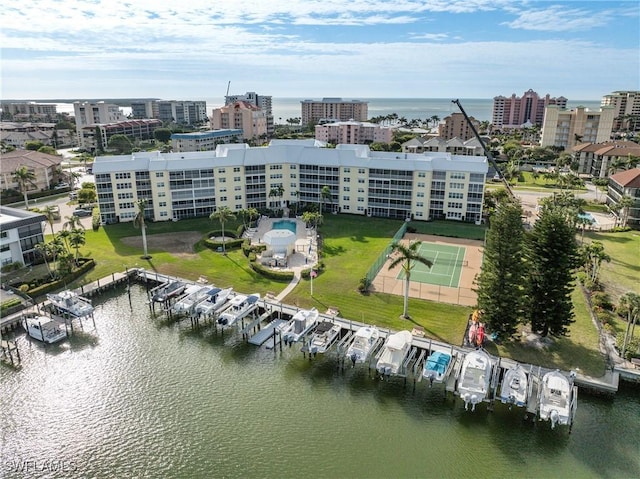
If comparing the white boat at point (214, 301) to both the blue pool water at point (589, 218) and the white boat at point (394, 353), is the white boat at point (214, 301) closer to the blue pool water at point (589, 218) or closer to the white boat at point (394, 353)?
the white boat at point (394, 353)

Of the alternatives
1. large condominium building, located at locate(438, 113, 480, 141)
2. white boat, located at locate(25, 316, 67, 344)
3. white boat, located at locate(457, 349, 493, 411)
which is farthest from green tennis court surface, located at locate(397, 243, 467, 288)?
large condominium building, located at locate(438, 113, 480, 141)

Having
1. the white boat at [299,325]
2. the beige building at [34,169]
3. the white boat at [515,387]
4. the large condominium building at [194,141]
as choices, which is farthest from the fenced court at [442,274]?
the large condominium building at [194,141]

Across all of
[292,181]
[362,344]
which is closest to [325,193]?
[292,181]

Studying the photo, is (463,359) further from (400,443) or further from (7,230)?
(7,230)

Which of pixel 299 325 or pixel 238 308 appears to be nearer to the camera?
pixel 299 325

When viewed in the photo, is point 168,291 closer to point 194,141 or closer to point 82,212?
point 82,212

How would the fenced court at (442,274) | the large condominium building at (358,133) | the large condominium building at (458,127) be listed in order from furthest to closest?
the large condominium building at (358,133) < the large condominium building at (458,127) < the fenced court at (442,274)
